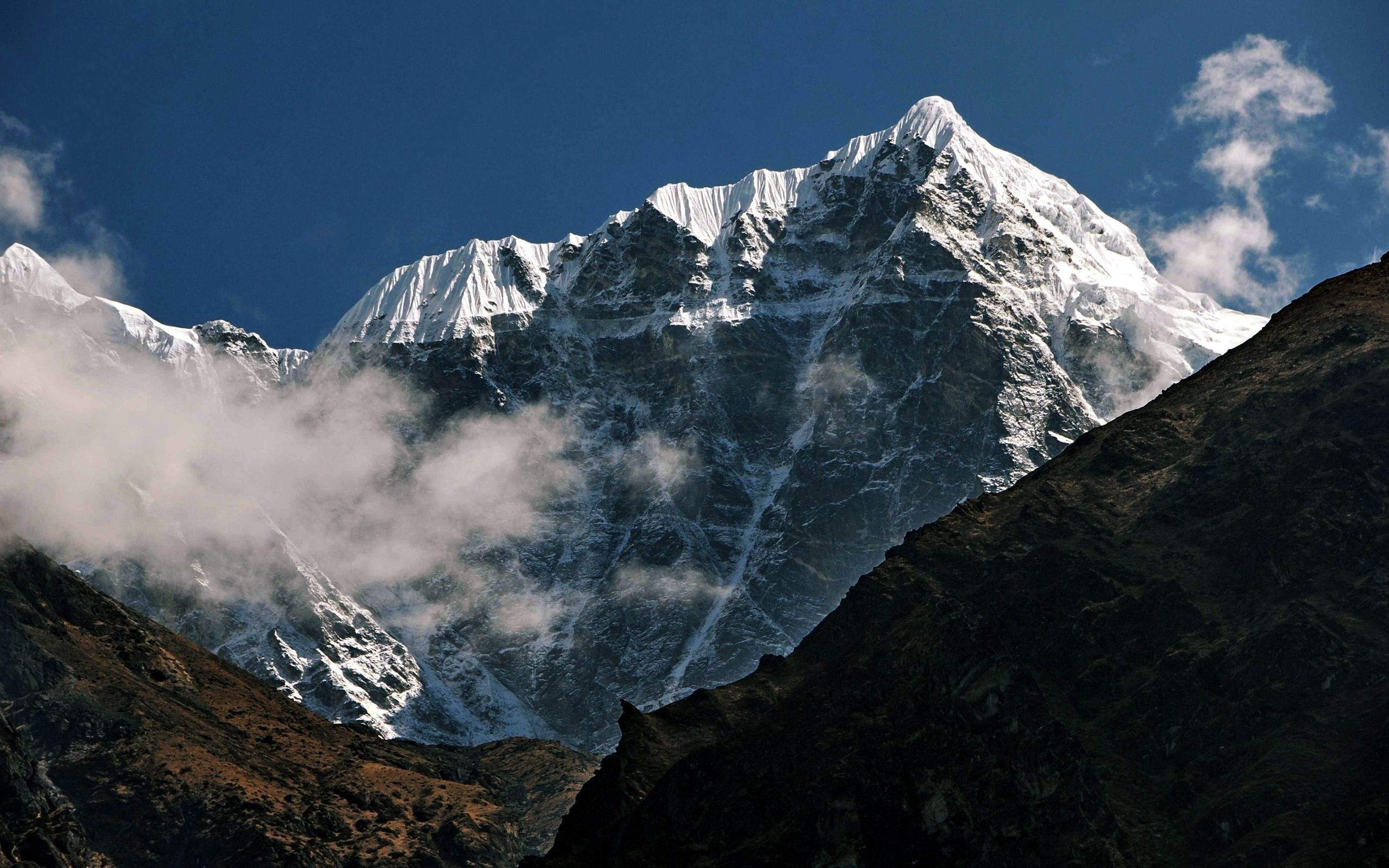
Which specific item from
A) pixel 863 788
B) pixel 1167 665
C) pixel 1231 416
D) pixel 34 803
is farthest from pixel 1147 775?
pixel 34 803

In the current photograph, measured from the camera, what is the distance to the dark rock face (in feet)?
441

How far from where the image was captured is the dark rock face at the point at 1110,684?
441 feet

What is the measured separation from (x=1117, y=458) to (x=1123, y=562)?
958 inches

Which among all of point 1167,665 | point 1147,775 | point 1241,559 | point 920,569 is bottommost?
point 1147,775

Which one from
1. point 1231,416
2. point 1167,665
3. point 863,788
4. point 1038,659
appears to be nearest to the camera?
point 863,788

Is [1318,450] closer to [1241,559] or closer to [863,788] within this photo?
[1241,559]

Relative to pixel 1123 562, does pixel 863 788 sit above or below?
below

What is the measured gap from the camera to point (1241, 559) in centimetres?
16488

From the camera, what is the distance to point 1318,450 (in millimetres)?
170250

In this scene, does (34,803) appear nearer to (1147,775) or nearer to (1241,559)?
(1147,775)

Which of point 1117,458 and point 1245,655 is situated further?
point 1117,458

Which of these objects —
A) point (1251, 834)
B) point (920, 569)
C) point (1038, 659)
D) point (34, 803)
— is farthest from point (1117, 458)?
point (34, 803)

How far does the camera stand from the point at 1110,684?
517 ft

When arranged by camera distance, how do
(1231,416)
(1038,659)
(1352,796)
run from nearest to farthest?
(1352,796), (1038,659), (1231,416)
